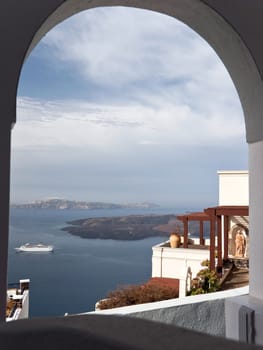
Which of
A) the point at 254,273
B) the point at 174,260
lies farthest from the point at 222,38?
the point at 174,260

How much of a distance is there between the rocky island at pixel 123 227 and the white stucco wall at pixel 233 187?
2.67 metres

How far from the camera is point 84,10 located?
88.9 inches

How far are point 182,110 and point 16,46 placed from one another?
16677 mm

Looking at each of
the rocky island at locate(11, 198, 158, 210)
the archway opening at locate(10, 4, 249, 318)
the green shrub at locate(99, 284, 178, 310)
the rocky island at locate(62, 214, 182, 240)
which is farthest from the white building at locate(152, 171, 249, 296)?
the green shrub at locate(99, 284, 178, 310)

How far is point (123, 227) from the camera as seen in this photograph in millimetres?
12391

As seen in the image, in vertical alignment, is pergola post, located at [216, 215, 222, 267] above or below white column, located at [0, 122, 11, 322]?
below

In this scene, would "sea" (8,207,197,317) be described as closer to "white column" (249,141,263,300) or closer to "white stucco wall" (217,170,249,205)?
"white stucco wall" (217,170,249,205)

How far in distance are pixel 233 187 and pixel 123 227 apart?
175 inches

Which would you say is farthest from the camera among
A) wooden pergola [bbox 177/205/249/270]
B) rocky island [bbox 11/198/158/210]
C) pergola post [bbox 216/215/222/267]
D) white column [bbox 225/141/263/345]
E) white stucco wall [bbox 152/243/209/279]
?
rocky island [bbox 11/198/158/210]

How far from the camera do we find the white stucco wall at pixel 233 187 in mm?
8633

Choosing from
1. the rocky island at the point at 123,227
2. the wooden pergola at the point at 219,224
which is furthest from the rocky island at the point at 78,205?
the wooden pergola at the point at 219,224

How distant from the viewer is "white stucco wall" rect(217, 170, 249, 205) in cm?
863

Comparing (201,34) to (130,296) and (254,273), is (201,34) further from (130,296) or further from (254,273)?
(130,296)

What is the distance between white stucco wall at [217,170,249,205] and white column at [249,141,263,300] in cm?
632
